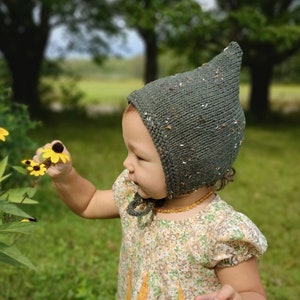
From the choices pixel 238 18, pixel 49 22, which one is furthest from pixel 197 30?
pixel 49 22

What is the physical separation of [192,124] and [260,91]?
43.6 feet

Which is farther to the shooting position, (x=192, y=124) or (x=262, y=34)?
(x=262, y=34)

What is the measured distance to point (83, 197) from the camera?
7.57ft

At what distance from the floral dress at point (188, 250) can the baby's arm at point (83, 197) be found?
9.0 inches

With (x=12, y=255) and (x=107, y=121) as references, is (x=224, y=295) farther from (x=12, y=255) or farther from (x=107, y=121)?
(x=107, y=121)

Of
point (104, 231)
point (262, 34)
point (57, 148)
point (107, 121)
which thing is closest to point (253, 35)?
point (262, 34)

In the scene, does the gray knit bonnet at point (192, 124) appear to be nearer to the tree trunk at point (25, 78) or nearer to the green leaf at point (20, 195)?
the green leaf at point (20, 195)

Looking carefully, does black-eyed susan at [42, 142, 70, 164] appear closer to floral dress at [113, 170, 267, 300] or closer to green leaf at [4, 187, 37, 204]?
green leaf at [4, 187, 37, 204]

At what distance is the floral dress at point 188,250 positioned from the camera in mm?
1858

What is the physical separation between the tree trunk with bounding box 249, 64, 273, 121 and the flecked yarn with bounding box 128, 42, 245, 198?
42.1 ft

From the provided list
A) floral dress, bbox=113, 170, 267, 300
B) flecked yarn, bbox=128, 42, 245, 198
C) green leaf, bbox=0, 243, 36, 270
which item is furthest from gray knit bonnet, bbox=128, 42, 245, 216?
green leaf, bbox=0, 243, 36, 270

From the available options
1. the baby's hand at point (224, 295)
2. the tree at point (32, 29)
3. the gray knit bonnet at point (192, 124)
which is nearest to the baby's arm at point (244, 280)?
the baby's hand at point (224, 295)

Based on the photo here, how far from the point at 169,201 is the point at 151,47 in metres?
13.8

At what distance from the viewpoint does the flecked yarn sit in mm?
1864
